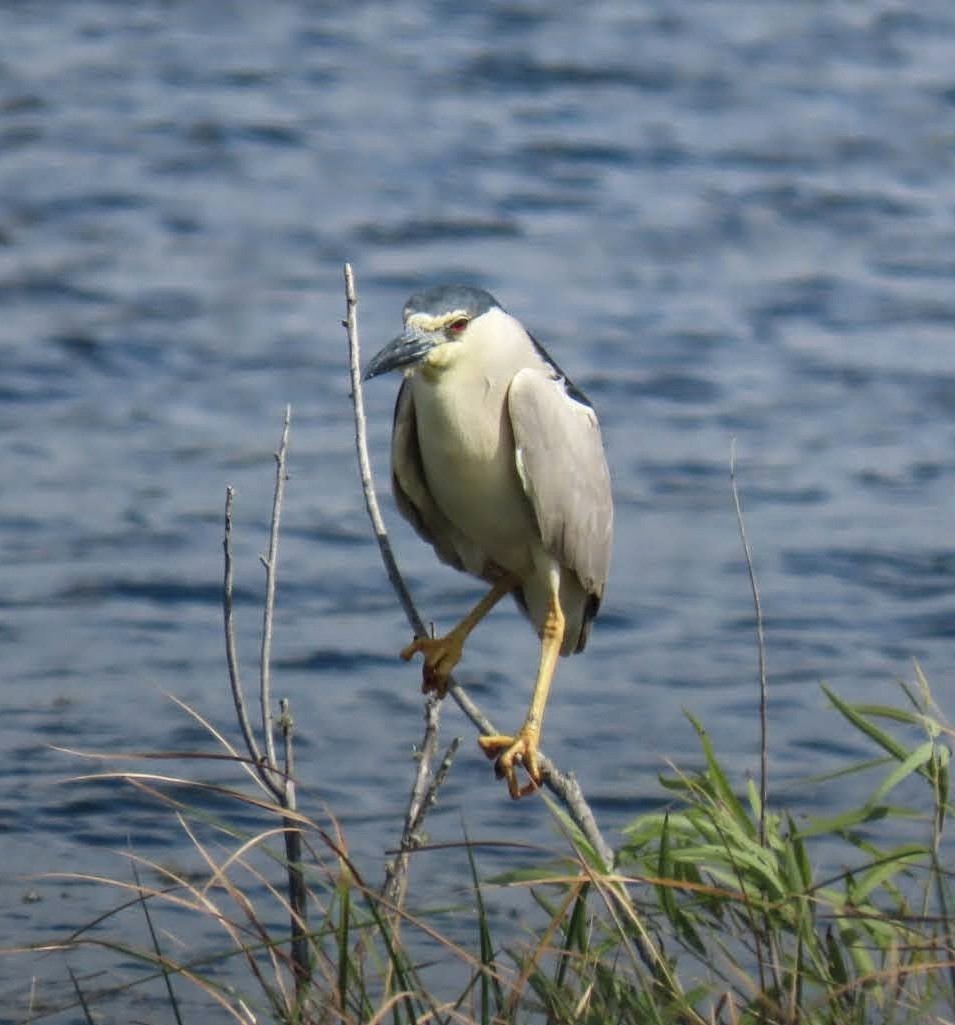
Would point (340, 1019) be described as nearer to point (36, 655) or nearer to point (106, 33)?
point (36, 655)

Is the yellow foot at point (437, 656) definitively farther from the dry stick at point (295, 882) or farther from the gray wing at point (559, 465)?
the dry stick at point (295, 882)

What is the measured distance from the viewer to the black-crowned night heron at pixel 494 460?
4684mm

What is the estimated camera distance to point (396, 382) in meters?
10.0

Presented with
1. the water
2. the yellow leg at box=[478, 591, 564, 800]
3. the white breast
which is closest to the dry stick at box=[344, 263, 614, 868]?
the yellow leg at box=[478, 591, 564, 800]

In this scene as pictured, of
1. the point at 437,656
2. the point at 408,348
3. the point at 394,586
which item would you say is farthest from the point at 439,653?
the point at 394,586

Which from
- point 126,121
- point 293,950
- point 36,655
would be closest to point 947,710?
point 36,655

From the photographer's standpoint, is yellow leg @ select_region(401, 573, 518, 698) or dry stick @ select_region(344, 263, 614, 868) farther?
yellow leg @ select_region(401, 573, 518, 698)

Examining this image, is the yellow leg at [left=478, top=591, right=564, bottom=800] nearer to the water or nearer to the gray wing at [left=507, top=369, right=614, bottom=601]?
the gray wing at [left=507, top=369, right=614, bottom=601]

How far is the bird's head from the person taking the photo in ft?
15.2

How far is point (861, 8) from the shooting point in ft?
49.8

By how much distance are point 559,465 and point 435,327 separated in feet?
1.45

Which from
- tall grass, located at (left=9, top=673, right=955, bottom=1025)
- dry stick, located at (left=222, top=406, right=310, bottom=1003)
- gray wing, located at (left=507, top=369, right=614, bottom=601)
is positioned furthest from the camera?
gray wing, located at (left=507, top=369, right=614, bottom=601)

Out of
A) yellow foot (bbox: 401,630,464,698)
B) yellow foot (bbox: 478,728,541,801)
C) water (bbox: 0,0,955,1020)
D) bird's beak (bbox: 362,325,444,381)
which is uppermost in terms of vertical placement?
bird's beak (bbox: 362,325,444,381)

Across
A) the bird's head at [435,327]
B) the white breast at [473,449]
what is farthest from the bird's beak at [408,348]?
the white breast at [473,449]
